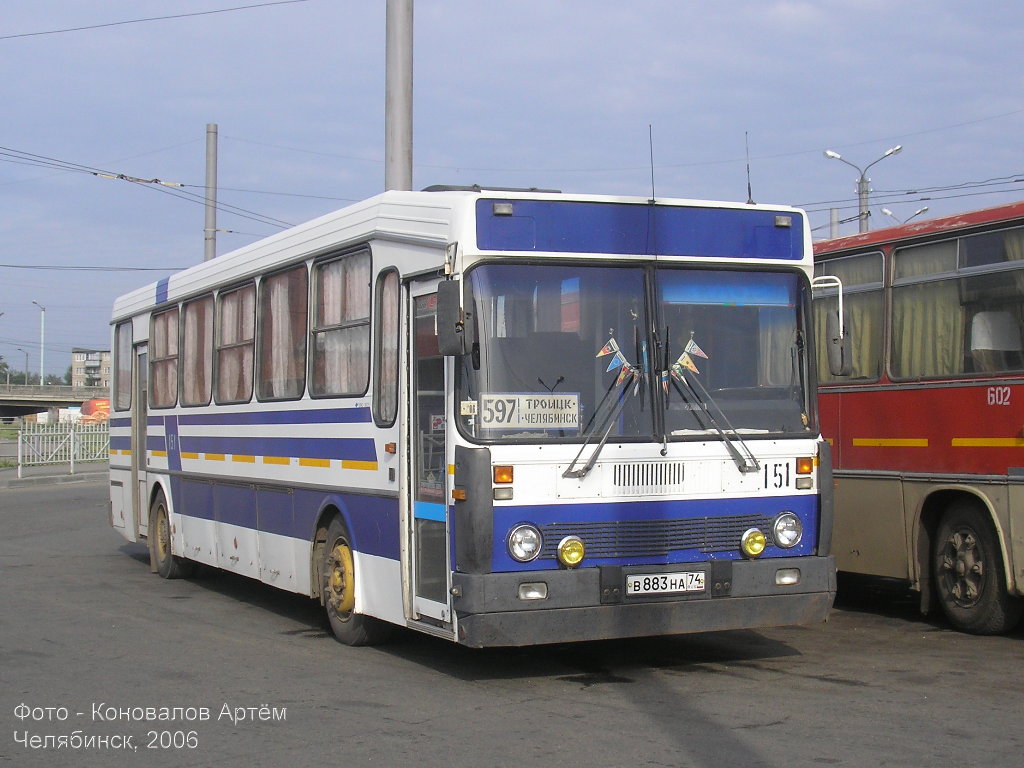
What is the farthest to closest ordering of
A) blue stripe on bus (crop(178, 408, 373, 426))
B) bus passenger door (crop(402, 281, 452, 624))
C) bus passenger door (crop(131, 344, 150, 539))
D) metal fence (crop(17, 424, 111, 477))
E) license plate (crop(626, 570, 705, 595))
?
1. metal fence (crop(17, 424, 111, 477))
2. bus passenger door (crop(131, 344, 150, 539))
3. blue stripe on bus (crop(178, 408, 373, 426))
4. bus passenger door (crop(402, 281, 452, 624))
5. license plate (crop(626, 570, 705, 595))

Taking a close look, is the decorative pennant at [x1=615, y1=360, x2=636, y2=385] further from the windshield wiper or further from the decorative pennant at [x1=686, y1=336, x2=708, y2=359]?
the decorative pennant at [x1=686, y1=336, x2=708, y2=359]

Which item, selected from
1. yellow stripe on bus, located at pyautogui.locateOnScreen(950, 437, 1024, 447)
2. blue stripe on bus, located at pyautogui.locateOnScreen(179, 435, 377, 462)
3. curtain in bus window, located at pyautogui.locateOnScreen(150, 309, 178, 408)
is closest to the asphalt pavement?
curtain in bus window, located at pyautogui.locateOnScreen(150, 309, 178, 408)

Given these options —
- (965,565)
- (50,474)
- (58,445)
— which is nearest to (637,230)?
(965,565)

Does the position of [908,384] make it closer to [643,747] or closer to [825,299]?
[825,299]

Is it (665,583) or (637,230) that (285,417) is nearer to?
(637,230)

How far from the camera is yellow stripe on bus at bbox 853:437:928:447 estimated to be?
1070 centimetres

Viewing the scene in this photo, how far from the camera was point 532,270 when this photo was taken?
8.20 metres

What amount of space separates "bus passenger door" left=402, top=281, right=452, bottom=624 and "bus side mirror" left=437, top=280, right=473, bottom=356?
1.85ft

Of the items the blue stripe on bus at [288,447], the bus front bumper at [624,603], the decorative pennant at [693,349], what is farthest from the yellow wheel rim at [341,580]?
the decorative pennant at [693,349]

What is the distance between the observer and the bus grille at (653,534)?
319 inches

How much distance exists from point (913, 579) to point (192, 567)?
8.28 m

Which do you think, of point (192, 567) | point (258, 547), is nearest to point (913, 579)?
point (258, 547)

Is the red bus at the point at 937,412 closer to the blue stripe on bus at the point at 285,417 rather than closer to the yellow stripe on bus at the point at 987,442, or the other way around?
the yellow stripe on bus at the point at 987,442

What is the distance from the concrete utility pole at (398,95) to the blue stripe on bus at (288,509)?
4.03 m
